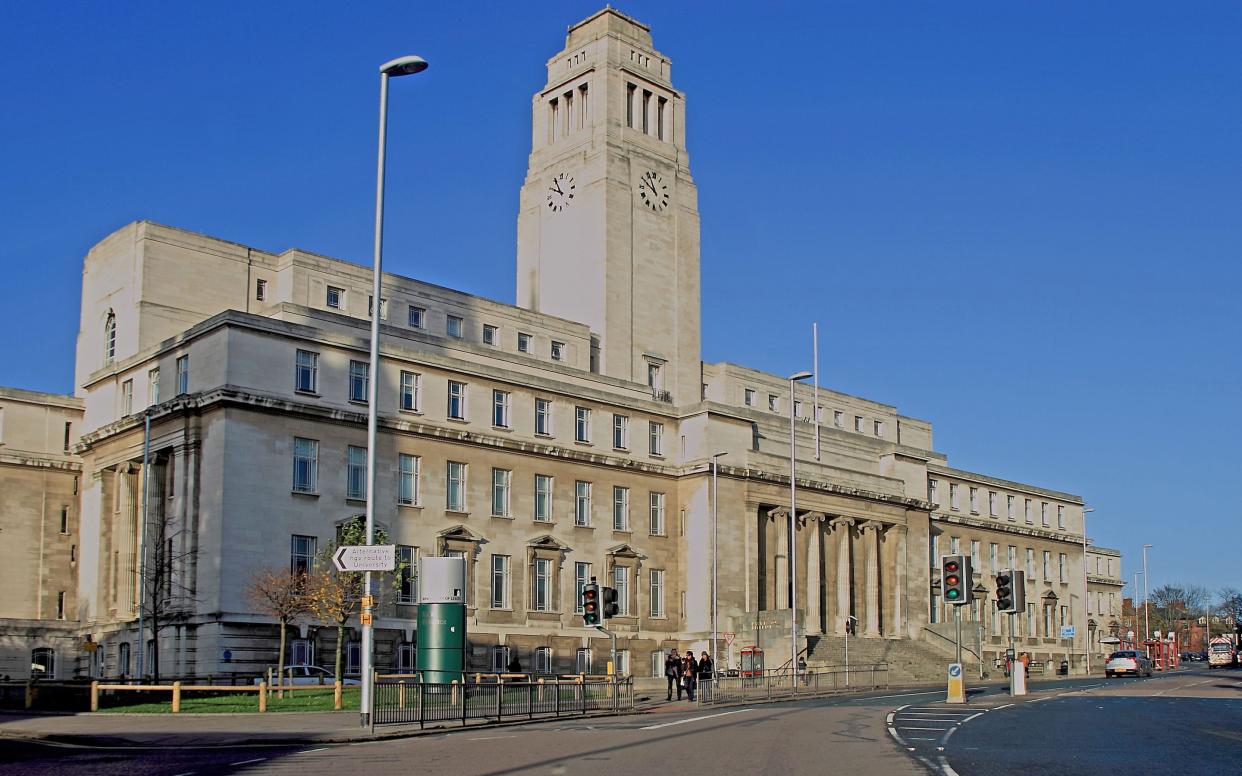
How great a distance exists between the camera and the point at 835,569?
91.6m

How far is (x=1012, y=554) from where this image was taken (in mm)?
118312

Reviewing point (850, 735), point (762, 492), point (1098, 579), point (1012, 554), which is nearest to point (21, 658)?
point (762, 492)

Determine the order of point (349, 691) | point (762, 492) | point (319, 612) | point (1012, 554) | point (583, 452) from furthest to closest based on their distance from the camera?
point (1012, 554) → point (762, 492) → point (583, 452) → point (319, 612) → point (349, 691)

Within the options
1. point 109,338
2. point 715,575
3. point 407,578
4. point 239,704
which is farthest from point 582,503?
point 239,704

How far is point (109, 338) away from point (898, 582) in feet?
177

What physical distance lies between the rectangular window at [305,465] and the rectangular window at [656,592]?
76.1 feet

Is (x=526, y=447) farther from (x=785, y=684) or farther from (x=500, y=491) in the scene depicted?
(x=785, y=684)

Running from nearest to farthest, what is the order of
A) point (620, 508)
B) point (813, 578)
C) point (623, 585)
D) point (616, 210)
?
point (623, 585), point (620, 508), point (813, 578), point (616, 210)

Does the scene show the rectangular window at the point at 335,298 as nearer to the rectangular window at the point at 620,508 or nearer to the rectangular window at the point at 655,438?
the rectangular window at the point at 620,508

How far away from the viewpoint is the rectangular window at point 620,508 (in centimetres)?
7994

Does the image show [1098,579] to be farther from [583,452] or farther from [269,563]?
[269,563]

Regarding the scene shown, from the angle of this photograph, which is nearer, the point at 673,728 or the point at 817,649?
the point at 673,728

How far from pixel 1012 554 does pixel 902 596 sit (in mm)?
25927

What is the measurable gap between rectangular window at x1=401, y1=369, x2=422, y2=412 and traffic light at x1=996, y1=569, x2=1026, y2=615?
3280 centimetres
